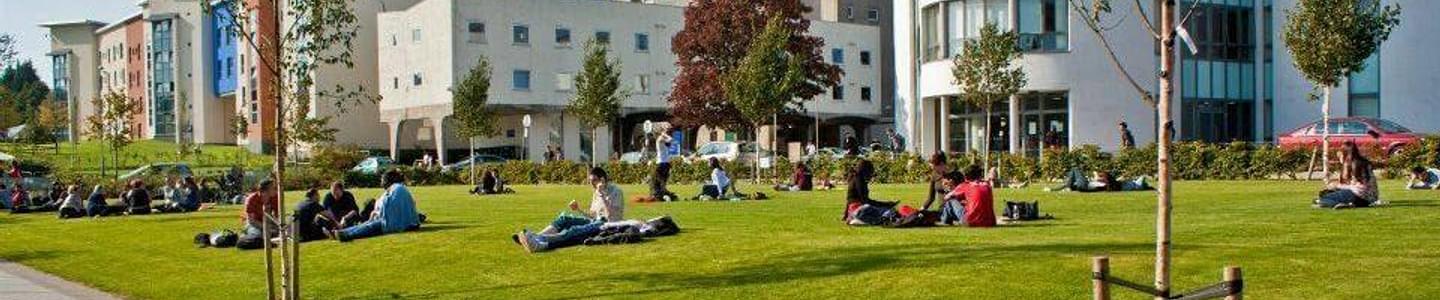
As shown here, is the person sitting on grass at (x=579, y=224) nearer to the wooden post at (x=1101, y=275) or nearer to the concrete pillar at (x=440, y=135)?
the wooden post at (x=1101, y=275)

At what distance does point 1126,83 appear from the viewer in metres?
52.2

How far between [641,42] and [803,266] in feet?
203

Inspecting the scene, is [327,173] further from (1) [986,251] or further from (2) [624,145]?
(1) [986,251]

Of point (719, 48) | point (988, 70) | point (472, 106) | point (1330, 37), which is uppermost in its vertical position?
point (719, 48)

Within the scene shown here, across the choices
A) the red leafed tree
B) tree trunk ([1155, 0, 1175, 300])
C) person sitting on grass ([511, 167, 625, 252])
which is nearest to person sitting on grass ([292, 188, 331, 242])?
person sitting on grass ([511, 167, 625, 252])

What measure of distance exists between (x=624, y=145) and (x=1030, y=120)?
3051cm

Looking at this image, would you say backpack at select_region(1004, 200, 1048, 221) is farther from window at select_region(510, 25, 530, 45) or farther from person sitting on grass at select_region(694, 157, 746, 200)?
window at select_region(510, 25, 530, 45)

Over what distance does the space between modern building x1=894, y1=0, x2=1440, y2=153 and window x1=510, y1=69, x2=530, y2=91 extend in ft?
73.2

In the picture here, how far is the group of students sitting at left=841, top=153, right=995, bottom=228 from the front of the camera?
1953cm

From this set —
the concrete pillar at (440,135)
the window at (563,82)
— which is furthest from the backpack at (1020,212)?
the window at (563,82)

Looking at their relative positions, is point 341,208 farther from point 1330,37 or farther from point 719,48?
point 719,48

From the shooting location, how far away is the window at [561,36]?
244ft

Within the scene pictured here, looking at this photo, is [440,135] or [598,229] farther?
[440,135]

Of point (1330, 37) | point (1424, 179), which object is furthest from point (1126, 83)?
point (1424, 179)
